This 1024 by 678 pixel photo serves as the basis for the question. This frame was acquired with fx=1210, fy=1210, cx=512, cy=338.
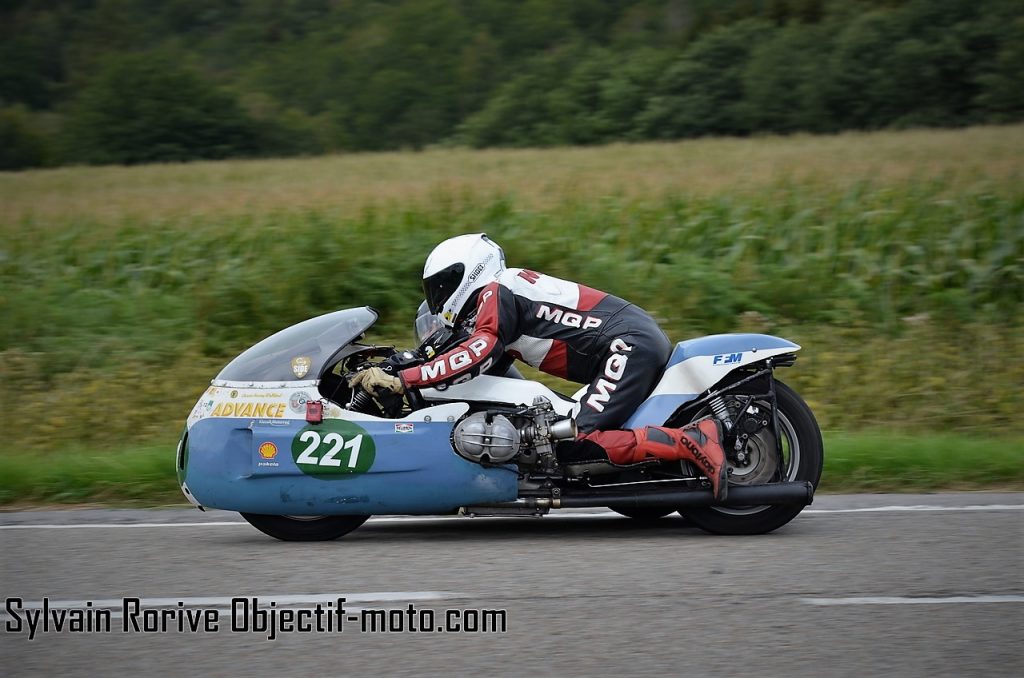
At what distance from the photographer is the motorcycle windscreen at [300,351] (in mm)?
6488

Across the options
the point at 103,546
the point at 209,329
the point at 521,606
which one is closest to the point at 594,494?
the point at 521,606

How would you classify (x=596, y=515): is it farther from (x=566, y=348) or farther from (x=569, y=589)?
(x=569, y=589)

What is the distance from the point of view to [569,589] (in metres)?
5.39

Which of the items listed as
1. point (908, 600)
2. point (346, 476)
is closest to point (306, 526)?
point (346, 476)

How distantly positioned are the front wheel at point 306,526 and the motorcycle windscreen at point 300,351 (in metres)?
0.78

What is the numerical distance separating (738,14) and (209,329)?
53784 millimetres

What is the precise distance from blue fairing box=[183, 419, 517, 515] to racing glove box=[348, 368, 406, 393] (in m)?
0.19

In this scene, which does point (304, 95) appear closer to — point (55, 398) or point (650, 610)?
point (55, 398)

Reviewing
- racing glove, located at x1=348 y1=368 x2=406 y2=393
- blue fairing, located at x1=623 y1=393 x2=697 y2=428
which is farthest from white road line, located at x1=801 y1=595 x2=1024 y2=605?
racing glove, located at x1=348 y1=368 x2=406 y2=393

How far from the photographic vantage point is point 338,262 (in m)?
13.4

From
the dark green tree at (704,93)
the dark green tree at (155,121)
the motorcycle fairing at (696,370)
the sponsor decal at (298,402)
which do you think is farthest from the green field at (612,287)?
the dark green tree at (155,121)

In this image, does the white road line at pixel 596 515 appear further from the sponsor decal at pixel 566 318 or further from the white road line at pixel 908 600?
the white road line at pixel 908 600

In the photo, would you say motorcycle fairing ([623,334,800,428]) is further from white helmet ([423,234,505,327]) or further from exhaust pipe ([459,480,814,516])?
white helmet ([423,234,505,327])

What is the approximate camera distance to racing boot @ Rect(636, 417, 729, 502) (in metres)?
6.21
